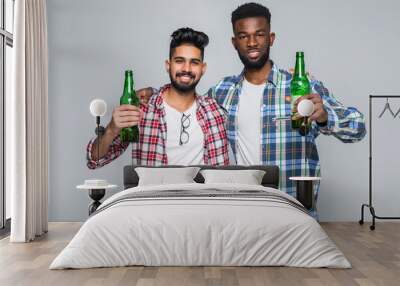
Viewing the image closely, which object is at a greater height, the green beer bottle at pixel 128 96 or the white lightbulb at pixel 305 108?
the green beer bottle at pixel 128 96

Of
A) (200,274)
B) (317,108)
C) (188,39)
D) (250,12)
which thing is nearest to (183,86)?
(188,39)

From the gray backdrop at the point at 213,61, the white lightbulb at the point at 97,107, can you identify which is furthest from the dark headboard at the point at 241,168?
the white lightbulb at the point at 97,107

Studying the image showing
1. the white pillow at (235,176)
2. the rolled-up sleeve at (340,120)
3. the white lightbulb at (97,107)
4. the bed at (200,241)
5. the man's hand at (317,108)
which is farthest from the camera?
the rolled-up sleeve at (340,120)

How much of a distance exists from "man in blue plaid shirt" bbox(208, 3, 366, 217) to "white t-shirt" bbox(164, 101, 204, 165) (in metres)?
0.38

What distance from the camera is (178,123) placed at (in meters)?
7.11

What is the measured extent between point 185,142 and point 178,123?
0.24 meters

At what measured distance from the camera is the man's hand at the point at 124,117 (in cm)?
713

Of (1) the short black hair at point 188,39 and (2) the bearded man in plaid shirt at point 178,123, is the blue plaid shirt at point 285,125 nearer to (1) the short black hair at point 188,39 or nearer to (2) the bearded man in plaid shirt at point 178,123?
(2) the bearded man in plaid shirt at point 178,123

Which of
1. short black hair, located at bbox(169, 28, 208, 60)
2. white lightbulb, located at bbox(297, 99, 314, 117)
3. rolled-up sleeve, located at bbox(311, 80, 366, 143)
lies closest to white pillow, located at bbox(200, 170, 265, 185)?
white lightbulb, located at bbox(297, 99, 314, 117)

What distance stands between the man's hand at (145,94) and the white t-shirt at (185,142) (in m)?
0.35

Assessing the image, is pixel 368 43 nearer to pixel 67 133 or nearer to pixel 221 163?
pixel 221 163

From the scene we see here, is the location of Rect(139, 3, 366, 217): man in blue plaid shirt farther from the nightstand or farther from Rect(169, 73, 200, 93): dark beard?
the nightstand

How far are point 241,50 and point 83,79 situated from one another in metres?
1.93

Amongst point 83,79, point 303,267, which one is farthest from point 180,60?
point 303,267
